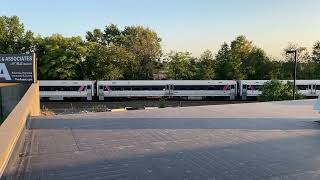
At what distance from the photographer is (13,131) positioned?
5902 millimetres

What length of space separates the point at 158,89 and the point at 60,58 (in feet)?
51.8

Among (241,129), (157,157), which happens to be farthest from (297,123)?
(157,157)

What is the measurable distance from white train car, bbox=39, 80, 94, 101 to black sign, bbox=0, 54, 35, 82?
18.3 metres

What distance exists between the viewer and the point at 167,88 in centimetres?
5097

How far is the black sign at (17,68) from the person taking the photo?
2950 cm

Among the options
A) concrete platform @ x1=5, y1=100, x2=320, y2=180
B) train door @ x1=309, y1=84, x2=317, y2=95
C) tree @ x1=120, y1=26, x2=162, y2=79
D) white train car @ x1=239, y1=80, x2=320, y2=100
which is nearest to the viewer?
concrete platform @ x1=5, y1=100, x2=320, y2=180

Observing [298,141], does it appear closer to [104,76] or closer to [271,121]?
[271,121]

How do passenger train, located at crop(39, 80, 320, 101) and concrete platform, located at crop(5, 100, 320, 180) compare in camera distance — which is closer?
concrete platform, located at crop(5, 100, 320, 180)

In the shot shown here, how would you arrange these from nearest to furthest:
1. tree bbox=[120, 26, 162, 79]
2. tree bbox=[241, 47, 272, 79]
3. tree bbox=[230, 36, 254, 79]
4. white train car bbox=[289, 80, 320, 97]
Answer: white train car bbox=[289, 80, 320, 97] → tree bbox=[230, 36, 254, 79] → tree bbox=[241, 47, 272, 79] → tree bbox=[120, 26, 162, 79]

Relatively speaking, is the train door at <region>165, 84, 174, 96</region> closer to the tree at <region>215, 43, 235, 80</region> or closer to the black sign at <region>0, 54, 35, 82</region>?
the tree at <region>215, 43, 235, 80</region>

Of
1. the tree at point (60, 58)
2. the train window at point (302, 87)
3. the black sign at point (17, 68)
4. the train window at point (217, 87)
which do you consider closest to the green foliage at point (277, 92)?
the train window at point (302, 87)

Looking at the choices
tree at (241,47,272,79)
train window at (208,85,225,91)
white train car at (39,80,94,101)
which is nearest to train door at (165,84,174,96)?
train window at (208,85,225,91)

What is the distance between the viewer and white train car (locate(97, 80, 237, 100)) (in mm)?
50219

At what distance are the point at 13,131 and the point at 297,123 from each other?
294 inches
